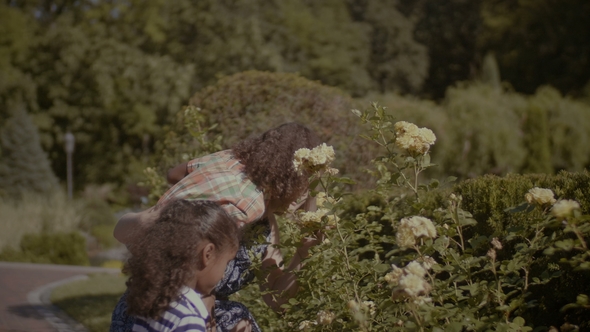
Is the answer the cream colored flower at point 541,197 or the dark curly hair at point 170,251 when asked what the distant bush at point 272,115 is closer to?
the dark curly hair at point 170,251

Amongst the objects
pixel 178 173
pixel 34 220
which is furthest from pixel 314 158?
pixel 34 220

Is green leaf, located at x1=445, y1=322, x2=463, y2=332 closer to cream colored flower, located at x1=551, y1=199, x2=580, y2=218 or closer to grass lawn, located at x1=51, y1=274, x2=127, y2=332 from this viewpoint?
cream colored flower, located at x1=551, y1=199, x2=580, y2=218

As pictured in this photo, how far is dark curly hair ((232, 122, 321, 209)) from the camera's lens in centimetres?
288

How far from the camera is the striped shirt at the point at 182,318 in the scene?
7.66ft

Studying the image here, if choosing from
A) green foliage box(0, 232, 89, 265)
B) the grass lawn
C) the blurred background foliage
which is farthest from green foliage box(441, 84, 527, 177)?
the grass lawn

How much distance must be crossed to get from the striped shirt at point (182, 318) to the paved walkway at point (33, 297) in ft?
10.6

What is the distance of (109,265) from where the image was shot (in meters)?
11.5

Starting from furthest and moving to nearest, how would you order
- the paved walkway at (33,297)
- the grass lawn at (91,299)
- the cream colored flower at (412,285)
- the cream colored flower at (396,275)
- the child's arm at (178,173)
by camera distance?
the grass lawn at (91,299) < the paved walkway at (33,297) < the child's arm at (178,173) < the cream colored flower at (396,275) < the cream colored flower at (412,285)

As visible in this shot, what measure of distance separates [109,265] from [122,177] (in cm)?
1120

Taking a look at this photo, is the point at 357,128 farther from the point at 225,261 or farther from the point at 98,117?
the point at 98,117

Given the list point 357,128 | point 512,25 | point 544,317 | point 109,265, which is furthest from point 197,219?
point 512,25

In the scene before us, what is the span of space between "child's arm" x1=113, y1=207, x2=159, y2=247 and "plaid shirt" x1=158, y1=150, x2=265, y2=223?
0.11 m

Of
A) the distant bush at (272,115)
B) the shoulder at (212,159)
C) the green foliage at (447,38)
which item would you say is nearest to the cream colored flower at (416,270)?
the shoulder at (212,159)

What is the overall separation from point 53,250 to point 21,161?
9.58m
